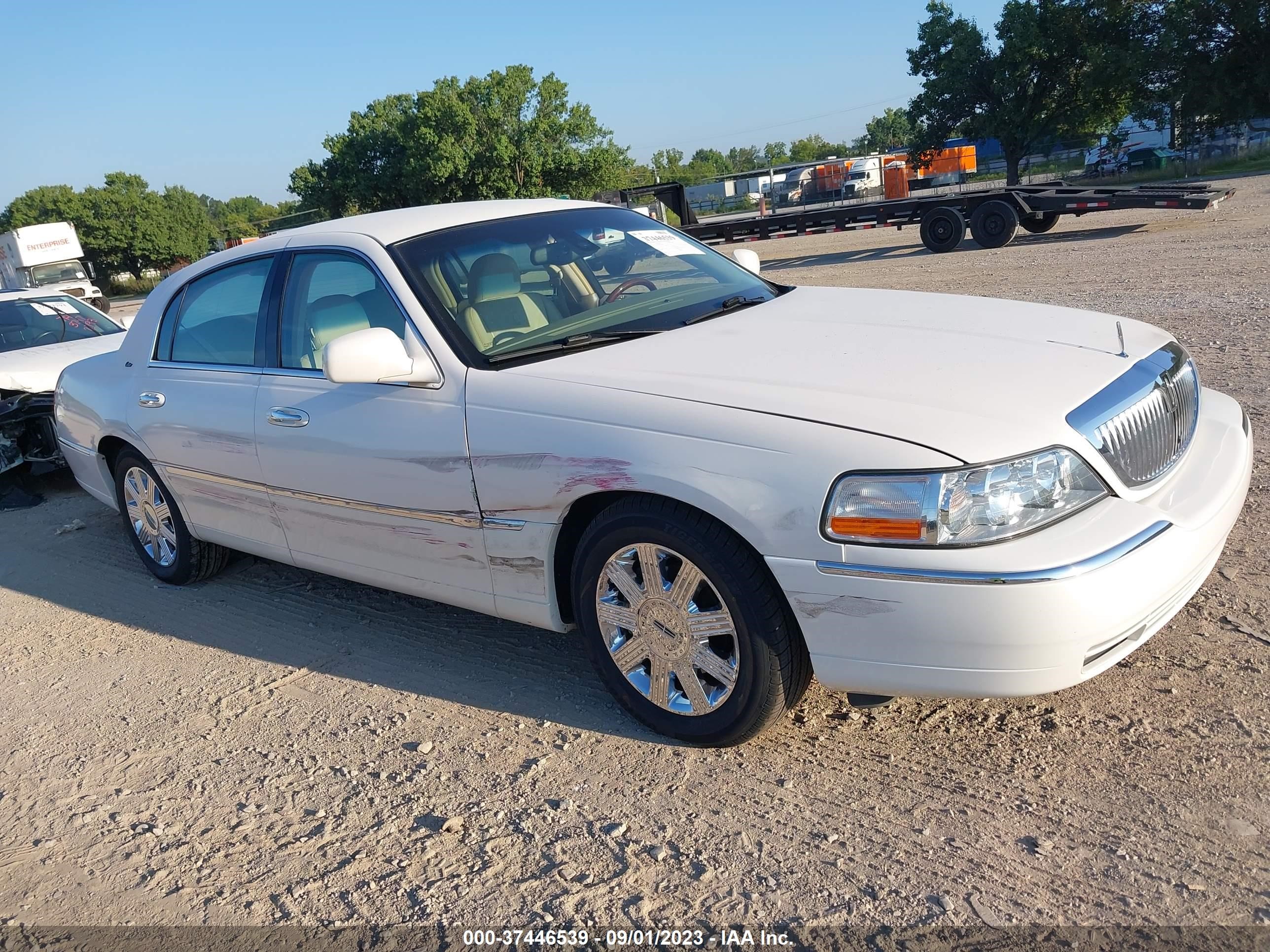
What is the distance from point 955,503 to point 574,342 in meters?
1.55

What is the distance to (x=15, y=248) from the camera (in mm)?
39625

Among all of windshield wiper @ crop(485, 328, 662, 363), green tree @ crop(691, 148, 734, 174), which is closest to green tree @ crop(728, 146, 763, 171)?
green tree @ crop(691, 148, 734, 174)

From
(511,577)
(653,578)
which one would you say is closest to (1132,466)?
(653,578)

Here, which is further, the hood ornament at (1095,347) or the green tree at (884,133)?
the green tree at (884,133)

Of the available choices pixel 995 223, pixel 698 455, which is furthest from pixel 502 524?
pixel 995 223

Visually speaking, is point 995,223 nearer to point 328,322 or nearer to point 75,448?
point 75,448

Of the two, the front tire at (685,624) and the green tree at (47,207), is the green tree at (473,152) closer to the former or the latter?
the green tree at (47,207)

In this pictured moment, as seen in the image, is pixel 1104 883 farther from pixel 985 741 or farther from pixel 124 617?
pixel 124 617

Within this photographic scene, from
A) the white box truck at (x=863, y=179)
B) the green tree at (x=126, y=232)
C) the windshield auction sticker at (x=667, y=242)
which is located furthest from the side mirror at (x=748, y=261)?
the green tree at (x=126, y=232)

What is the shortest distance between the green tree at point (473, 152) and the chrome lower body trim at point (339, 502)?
6059 centimetres

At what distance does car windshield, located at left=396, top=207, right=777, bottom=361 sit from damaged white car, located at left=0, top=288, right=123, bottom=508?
13.2ft

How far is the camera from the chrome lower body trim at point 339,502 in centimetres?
360

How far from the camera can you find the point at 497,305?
3836mm

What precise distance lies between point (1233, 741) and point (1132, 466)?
2.67ft
